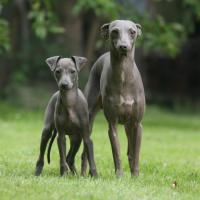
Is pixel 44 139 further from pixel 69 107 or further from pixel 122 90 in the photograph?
pixel 122 90

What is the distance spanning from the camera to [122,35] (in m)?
9.44

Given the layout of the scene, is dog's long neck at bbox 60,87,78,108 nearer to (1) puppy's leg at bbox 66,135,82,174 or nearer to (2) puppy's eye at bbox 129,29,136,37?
(1) puppy's leg at bbox 66,135,82,174

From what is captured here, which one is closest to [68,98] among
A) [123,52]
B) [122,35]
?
[123,52]

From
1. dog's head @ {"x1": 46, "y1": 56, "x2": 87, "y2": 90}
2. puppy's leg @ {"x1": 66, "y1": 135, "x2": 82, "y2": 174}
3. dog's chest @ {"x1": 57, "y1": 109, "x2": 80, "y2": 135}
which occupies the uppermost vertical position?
dog's head @ {"x1": 46, "y1": 56, "x2": 87, "y2": 90}

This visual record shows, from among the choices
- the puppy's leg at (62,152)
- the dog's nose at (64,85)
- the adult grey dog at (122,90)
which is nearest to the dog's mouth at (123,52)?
the adult grey dog at (122,90)

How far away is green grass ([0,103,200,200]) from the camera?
8.42 metres

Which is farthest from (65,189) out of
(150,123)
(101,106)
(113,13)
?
(150,123)

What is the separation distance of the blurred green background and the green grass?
354 centimetres

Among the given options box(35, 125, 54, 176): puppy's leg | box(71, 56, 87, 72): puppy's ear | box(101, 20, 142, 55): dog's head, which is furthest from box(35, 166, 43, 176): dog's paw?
box(101, 20, 142, 55): dog's head

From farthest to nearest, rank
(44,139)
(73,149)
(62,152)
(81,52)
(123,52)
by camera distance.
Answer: (81,52)
(73,149)
(44,139)
(62,152)
(123,52)

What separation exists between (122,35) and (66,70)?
2.76 feet

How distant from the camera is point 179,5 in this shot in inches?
1008

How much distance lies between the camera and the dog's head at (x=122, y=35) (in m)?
9.39

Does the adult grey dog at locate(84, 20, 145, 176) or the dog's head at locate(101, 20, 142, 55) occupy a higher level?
the dog's head at locate(101, 20, 142, 55)
